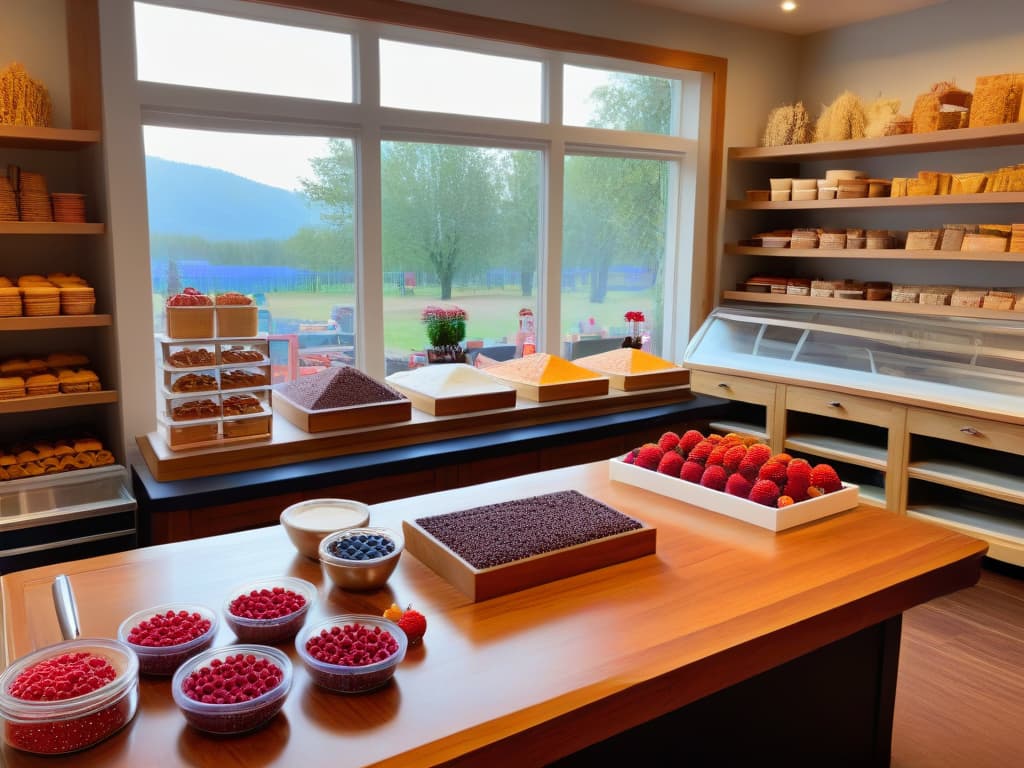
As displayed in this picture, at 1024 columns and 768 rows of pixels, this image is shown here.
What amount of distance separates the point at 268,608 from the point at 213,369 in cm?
176

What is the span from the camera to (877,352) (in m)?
4.08

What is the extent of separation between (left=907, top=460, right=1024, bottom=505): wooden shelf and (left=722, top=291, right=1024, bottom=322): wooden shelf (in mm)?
768

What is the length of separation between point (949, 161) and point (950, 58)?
1.84 feet

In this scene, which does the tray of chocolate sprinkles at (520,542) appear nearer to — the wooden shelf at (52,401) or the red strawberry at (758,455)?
the red strawberry at (758,455)

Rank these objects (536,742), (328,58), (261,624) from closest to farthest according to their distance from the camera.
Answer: (536,742) < (261,624) < (328,58)

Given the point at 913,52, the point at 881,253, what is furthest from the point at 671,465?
the point at 913,52

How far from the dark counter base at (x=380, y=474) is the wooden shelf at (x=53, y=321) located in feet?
1.86

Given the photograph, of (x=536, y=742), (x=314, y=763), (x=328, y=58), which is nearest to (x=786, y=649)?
(x=536, y=742)

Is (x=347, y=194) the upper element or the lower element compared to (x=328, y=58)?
lower

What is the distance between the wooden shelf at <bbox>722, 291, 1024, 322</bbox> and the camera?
3.91m

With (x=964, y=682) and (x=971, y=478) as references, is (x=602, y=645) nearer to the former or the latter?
(x=964, y=682)

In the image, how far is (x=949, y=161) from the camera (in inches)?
177

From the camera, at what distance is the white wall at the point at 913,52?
13.7 ft

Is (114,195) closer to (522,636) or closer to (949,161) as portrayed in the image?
(522,636)
